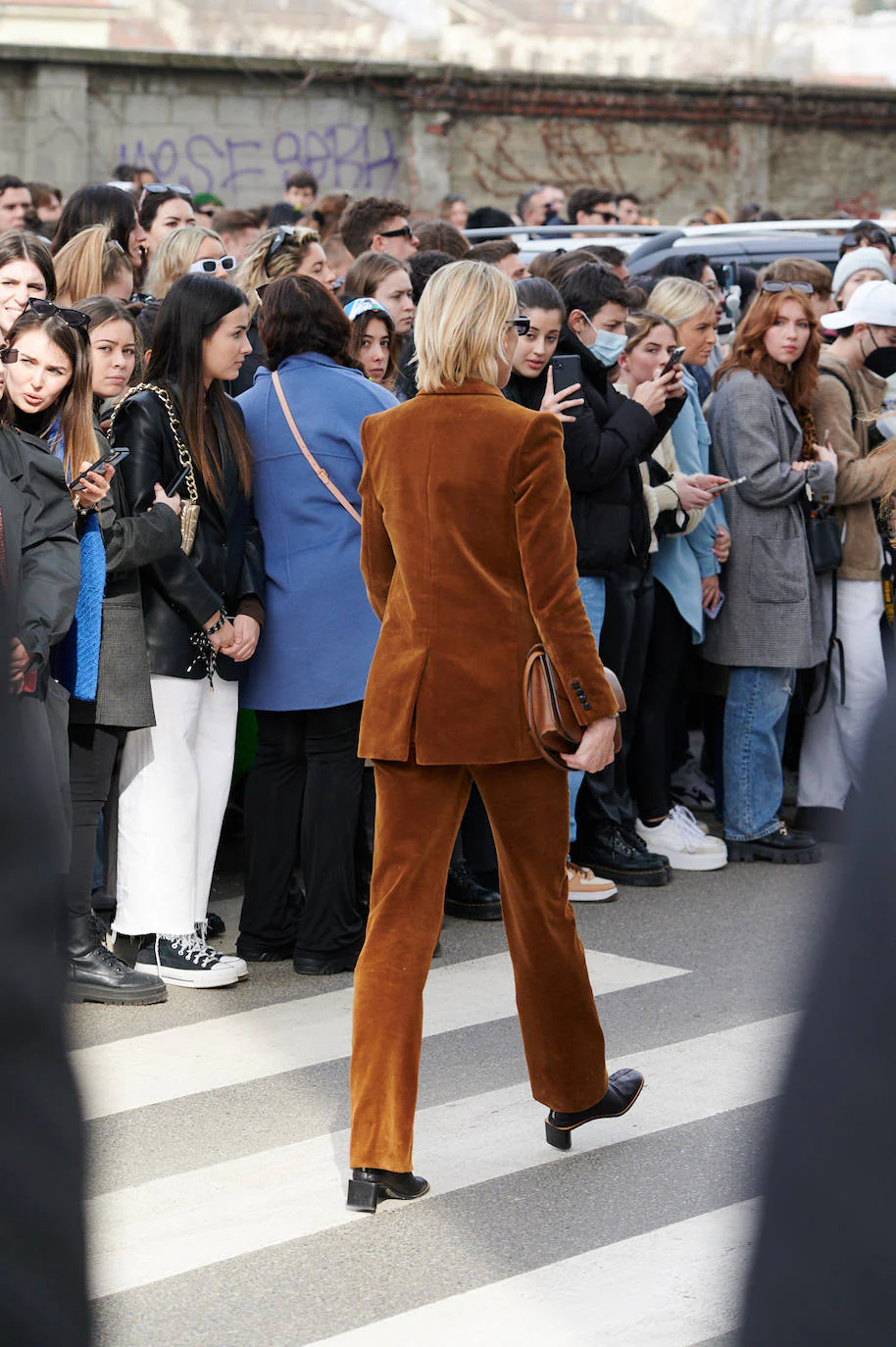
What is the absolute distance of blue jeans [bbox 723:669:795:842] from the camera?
25.1 feet

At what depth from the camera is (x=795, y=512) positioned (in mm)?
7656

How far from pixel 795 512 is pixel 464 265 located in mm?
3703

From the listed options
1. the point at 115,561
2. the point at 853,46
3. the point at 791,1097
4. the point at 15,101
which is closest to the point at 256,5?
the point at 15,101

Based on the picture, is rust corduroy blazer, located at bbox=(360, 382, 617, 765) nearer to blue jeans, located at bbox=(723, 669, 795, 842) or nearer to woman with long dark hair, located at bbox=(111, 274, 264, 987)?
woman with long dark hair, located at bbox=(111, 274, 264, 987)

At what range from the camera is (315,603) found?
600 cm

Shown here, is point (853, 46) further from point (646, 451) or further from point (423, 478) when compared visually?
point (423, 478)

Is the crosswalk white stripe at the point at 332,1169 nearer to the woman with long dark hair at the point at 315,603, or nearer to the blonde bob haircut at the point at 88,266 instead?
the woman with long dark hair at the point at 315,603

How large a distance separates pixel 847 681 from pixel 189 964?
3.40 meters

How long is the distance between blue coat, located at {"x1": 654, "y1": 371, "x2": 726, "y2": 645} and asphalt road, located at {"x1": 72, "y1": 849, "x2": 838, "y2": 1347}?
65.9 inches

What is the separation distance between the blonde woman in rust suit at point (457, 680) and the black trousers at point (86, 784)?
1769mm

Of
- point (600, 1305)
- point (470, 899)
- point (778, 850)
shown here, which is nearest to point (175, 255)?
point (470, 899)

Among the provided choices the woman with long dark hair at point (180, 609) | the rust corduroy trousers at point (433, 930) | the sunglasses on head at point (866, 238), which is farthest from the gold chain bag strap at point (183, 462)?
the sunglasses on head at point (866, 238)

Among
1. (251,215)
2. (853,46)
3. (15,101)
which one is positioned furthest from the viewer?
(853,46)

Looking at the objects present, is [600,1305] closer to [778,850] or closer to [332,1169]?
[332,1169]
